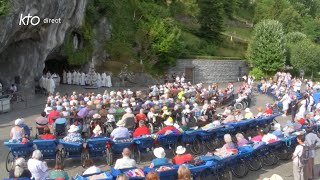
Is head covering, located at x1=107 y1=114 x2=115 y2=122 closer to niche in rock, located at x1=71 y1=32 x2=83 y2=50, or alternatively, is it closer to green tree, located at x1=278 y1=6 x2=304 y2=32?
niche in rock, located at x1=71 y1=32 x2=83 y2=50

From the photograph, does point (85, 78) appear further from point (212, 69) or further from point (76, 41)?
point (212, 69)

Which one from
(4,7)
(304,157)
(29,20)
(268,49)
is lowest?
(304,157)

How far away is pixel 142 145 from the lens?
41.2 ft

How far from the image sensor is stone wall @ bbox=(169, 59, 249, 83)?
44.2 m

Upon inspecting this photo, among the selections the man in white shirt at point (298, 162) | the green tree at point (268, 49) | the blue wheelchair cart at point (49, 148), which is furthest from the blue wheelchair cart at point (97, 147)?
the green tree at point (268, 49)

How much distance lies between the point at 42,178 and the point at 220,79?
127ft

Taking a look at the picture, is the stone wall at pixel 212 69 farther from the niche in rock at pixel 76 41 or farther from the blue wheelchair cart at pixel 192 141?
the blue wheelchair cart at pixel 192 141

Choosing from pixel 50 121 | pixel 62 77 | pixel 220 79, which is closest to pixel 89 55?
pixel 62 77

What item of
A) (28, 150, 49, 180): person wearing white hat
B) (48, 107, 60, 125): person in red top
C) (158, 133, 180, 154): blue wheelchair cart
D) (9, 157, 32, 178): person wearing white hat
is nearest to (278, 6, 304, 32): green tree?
(48, 107, 60, 125): person in red top

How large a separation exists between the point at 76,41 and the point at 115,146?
1009 inches

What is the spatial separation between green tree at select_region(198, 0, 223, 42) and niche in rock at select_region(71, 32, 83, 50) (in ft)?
68.1

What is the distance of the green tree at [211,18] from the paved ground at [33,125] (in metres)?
21.0

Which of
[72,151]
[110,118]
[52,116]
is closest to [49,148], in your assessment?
[72,151]

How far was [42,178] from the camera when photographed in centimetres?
954
